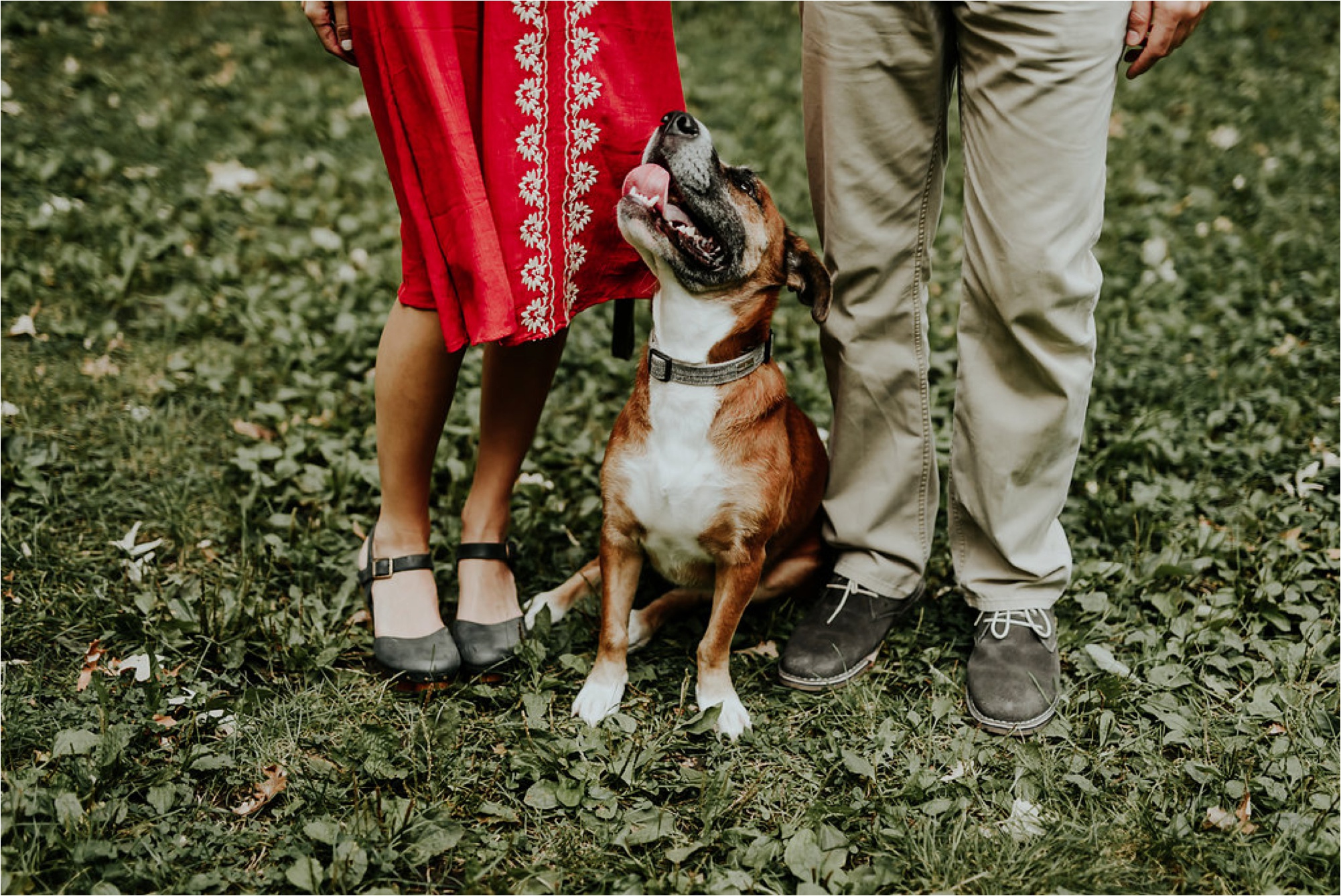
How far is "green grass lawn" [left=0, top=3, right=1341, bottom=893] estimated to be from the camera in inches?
91.3

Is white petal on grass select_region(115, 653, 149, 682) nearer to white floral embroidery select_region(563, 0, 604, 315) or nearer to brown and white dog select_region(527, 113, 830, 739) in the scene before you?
brown and white dog select_region(527, 113, 830, 739)

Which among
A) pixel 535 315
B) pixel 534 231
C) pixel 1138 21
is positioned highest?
pixel 1138 21

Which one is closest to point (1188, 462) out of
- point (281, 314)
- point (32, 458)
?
point (281, 314)

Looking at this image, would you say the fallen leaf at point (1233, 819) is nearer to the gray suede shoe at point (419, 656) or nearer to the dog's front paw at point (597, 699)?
the dog's front paw at point (597, 699)

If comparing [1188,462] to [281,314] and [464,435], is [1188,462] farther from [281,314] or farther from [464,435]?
[281,314]

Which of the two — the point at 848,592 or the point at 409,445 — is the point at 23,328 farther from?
the point at 848,592

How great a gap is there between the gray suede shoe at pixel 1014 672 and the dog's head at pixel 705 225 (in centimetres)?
98

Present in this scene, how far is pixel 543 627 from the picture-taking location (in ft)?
9.84

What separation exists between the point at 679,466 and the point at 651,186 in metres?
0.69

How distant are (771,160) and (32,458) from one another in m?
4.28

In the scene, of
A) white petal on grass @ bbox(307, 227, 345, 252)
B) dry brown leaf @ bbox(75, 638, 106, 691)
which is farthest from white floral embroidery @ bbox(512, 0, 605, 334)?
white petal on grass @ bbox(307, 227, 345, 252)

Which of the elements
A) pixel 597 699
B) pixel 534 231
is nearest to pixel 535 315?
pixel 534 231

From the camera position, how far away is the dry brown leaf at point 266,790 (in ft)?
7.85

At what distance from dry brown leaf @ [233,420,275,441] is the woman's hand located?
168 cm
